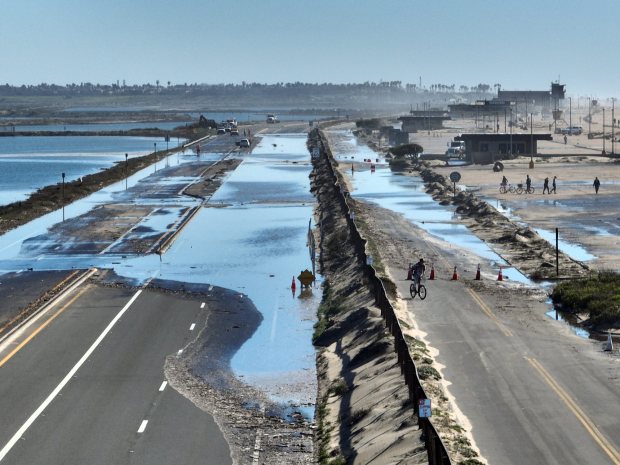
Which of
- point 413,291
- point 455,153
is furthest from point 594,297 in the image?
point 455,153

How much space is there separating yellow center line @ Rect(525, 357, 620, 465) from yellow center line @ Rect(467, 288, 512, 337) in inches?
168

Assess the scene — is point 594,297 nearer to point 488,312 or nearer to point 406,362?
point 488,312

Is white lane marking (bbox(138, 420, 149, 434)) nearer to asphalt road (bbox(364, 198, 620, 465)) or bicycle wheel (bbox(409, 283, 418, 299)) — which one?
asphalt road (bbox(364, 198, 620, 465))

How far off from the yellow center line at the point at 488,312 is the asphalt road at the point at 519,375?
0.03 m

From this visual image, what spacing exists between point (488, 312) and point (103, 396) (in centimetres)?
1541

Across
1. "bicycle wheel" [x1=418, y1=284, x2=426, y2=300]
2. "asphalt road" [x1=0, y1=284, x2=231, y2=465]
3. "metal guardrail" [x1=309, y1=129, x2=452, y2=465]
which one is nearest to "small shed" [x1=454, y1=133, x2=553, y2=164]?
"metal guardrail" [x1=309, y1=129, x2=452, y2=465]

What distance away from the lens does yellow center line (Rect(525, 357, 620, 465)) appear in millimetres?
25516

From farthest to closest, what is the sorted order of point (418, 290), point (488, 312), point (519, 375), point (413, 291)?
point (413, 291) → point (418, 290) → point (488, 312) → point (519, 375)

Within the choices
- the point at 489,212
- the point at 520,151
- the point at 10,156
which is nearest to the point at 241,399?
the point at 489,212

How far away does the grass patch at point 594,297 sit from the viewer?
134 feet

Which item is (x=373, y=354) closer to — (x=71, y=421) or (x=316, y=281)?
(x=71, y=421)

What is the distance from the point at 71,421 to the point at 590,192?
69.9 metres

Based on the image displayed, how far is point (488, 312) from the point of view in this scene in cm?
4284

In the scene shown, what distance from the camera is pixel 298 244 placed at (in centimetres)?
6981
